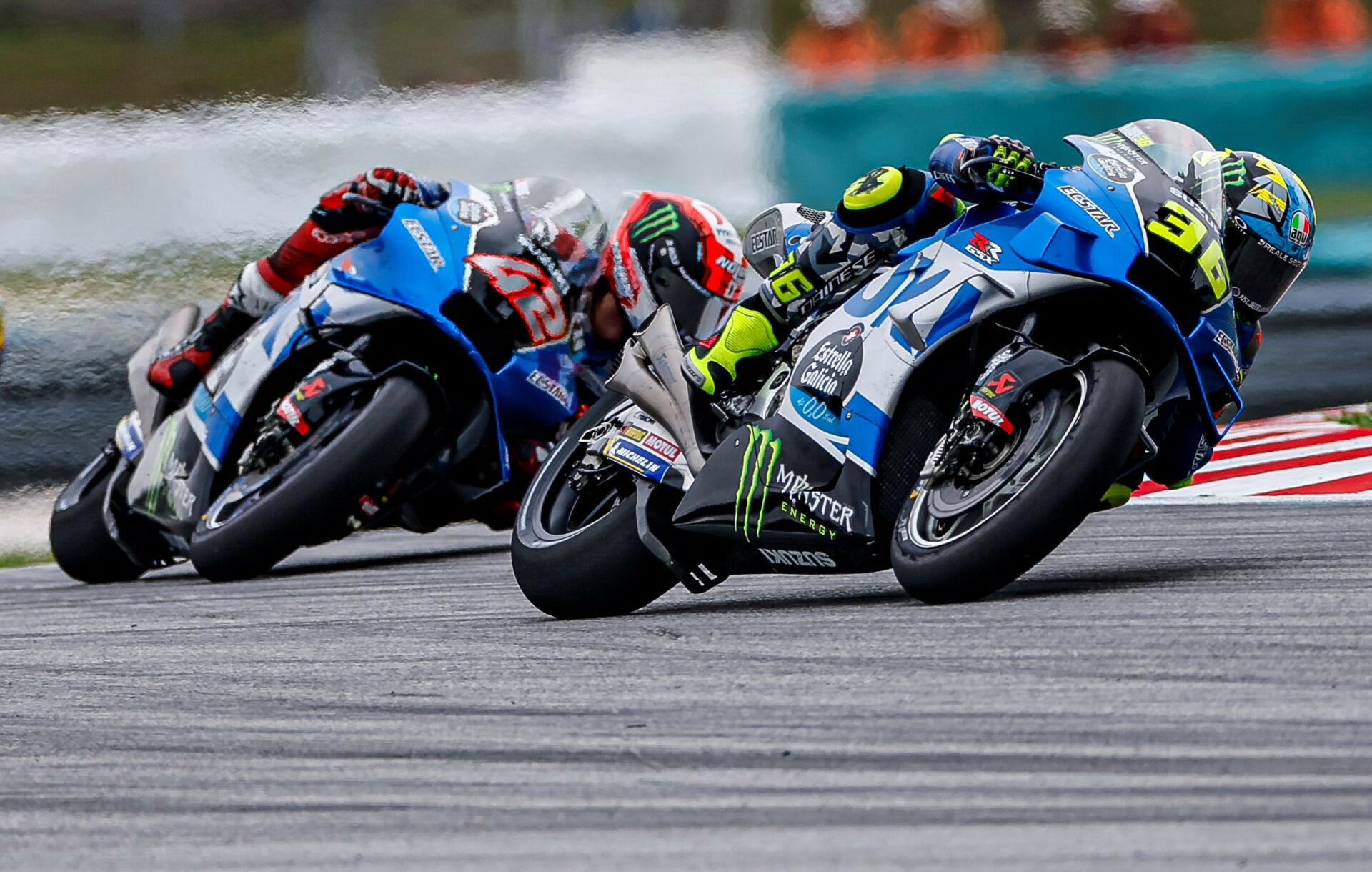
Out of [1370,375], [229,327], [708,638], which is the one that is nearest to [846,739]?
[708,638]

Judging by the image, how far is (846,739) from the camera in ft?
10.6

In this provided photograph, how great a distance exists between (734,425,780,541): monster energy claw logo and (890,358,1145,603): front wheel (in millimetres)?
439

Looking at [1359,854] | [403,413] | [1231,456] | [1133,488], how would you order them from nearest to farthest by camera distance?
[1359,854], [1133,488], [403,413], [1231,456]

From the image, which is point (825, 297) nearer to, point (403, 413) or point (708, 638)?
point (708, 638)

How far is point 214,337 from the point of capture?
787 centimetres

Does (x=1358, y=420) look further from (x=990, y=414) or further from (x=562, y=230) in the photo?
(x=990, y=414)

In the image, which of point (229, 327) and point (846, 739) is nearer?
point (846, 739)

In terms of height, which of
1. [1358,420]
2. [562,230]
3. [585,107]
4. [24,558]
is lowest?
[24,558]

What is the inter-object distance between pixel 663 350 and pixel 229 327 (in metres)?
3.07

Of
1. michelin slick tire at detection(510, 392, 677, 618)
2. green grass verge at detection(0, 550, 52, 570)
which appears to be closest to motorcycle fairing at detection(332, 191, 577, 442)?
michelin slick tire at detection(510, 392, 677, 618)

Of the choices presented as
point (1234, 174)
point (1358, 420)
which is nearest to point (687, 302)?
point (1234, 174)

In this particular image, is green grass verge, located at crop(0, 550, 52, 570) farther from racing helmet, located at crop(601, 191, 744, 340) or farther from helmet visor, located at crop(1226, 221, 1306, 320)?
helmet visor, located at crop(1226, 221, 1306, 320)

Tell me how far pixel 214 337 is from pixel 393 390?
121 cm

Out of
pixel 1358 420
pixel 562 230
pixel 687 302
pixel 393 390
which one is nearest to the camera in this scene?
pixel 687 302
